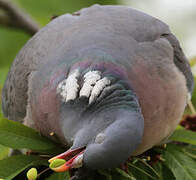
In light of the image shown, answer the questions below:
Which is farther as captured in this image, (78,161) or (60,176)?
(60,176)

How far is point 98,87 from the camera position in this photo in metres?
3.27

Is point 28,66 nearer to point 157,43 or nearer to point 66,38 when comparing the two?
point 66,38

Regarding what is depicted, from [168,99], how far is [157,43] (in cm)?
55

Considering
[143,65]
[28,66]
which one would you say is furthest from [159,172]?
[28,66]

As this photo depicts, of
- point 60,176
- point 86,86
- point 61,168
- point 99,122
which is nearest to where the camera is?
point 61,168

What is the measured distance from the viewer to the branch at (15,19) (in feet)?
21.1

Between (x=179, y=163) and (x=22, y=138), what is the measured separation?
4.25 ft

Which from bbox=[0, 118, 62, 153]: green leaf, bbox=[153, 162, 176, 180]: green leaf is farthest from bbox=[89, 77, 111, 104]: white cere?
bbox=[153, 162, 176, 180]: green leaf

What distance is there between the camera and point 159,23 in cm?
436

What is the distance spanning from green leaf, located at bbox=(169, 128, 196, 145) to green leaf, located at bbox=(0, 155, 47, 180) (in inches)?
46.5

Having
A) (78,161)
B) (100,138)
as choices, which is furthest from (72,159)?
(100,138)

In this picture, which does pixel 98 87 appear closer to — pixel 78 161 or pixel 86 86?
→ pixel 86 86

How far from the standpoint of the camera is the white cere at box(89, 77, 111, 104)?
127 inches

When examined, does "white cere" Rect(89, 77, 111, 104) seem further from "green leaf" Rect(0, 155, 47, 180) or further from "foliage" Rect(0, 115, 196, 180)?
"green leaf" Rect(0, 155, 47, 180)
